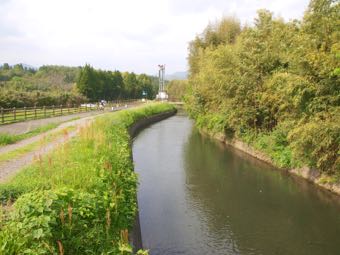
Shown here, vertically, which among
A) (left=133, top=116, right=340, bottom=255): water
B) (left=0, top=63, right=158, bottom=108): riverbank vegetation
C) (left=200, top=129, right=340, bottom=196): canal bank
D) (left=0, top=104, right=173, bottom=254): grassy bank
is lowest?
(left=133, top=116, right=340, bottom=255): water

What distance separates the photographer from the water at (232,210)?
10492 millimetres

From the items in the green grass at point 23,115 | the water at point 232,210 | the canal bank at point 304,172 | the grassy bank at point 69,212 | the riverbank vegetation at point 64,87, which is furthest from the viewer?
the riverbank vegetation at point 64,87

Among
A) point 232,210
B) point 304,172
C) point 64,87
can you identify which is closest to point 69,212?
point 232,210

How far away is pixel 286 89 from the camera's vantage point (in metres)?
16.3

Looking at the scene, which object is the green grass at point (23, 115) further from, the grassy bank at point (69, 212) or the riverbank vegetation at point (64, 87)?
the grassy bank at point (69, 212)

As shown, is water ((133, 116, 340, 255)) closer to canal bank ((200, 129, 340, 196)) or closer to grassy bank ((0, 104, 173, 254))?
canal bank ((200, 129, 340, 196))

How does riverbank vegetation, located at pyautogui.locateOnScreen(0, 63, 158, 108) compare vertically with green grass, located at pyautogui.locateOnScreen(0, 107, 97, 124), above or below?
above

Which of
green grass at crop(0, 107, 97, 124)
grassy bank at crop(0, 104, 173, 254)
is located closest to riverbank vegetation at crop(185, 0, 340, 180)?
grassy bank at crop(0, 104, 173, 254)

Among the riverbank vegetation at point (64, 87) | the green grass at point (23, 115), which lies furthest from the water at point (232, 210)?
the riverbank vegetation at point (64, 87)

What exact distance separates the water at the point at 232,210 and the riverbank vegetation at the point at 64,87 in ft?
91.9

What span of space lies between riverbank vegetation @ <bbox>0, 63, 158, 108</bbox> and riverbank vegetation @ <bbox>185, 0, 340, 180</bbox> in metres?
22.2

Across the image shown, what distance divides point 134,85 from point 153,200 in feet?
301

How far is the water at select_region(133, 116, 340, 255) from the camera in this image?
1049 cm

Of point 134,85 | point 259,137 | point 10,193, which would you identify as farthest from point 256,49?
point 134,85
